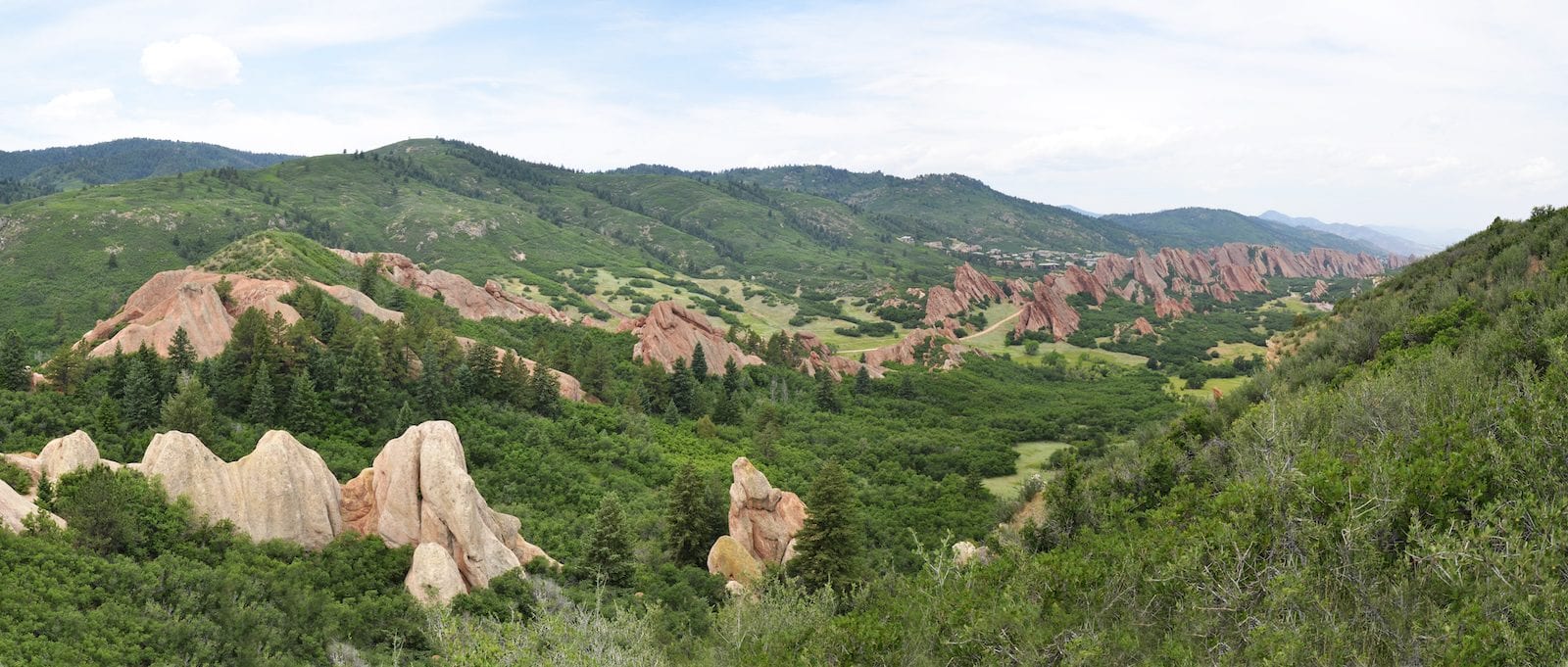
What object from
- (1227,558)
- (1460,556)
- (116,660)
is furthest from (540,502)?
(1460,556)

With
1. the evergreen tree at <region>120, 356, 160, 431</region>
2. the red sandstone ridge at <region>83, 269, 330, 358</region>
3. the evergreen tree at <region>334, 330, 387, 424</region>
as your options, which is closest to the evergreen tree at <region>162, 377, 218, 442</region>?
the evergreen tree at <region>120, 356, 160, 431</region>

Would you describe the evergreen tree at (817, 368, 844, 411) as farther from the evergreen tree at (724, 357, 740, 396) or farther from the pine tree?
the pine tree

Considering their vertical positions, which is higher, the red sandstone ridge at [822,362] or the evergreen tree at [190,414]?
the evergreen tree at [190,414]

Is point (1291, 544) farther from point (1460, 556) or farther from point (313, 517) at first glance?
point (313, 517)

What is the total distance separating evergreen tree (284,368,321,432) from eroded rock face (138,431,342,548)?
1285 cm

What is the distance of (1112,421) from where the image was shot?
7631 centimetres

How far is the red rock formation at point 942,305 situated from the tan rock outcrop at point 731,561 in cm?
11547

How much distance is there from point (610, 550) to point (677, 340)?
5351cm

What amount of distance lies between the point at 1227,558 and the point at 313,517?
1227 inches

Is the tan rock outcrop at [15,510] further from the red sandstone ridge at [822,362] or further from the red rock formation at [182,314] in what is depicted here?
the red sandstone ridge at [822,362]

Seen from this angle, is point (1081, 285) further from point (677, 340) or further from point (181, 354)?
point (181, 354)

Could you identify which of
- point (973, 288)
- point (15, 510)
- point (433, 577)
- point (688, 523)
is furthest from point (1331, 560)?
point (973, 288)

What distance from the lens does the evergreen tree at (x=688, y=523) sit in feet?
124

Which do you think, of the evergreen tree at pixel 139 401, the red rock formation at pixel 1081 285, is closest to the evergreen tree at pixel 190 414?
the evergreen tree at pixel 139 401
